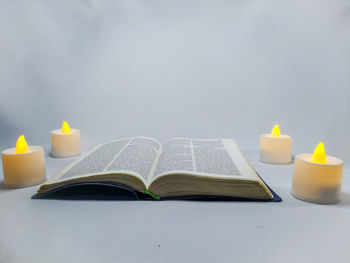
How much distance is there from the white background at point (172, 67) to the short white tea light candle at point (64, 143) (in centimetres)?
31

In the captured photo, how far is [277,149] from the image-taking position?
1663 mm

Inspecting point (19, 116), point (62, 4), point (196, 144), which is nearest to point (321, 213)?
point (196, 144)

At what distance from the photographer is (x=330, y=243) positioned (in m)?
0.91

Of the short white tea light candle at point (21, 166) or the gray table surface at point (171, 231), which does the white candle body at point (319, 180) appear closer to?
the gray table surface at point (171, 231)

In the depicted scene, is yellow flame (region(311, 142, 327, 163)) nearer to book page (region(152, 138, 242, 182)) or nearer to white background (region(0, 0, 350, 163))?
book page (region(152, 138, 242, 182))

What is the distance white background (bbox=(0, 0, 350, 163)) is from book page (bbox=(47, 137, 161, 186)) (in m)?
0.54

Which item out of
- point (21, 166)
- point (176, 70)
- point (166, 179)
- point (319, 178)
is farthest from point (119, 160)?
point (176, 70)

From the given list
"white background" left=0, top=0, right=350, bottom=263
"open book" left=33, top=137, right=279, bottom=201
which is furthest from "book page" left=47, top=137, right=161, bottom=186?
"white background" left=0, top=0, right=350, bottom=263

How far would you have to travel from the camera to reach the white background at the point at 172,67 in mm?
2176

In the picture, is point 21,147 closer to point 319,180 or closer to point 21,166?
point 21,166

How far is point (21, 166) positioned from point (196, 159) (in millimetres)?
651

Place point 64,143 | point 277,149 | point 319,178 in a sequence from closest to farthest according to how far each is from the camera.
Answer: point 319,178 → point 277,149 → point 64,143

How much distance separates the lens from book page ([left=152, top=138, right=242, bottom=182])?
1214mm

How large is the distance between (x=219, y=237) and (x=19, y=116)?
1712 mm
